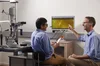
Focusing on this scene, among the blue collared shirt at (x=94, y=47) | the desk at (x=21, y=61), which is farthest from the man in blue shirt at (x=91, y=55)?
the desk at (x=21, y=61)

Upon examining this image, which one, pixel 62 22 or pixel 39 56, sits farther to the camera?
pixel 62 22

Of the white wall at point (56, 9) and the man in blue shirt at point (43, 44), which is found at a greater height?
the white wall at point (56, 9)

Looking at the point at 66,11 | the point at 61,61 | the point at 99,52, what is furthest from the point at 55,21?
the point at 99,52

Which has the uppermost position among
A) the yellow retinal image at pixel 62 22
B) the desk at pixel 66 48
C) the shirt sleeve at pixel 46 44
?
the yellow retinal image at pixel 62 22

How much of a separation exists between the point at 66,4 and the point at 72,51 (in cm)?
107

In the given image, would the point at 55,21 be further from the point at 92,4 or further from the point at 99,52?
the point at 99,52

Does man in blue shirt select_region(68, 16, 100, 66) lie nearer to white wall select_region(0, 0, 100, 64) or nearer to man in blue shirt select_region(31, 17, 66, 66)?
man in blue shirt select_region(31, 17, 66, 66)

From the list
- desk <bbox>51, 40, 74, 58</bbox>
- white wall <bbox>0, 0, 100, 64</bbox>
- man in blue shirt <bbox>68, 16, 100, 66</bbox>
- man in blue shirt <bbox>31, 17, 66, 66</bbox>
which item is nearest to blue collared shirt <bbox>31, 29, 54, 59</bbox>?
man in blue shirt <bbox>31, 17, 66, 66</bbox>

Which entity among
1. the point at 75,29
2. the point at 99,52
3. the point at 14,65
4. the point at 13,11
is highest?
the point at 13,11

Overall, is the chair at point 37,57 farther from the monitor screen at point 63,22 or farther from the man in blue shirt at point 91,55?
the monitor screen at point 63,22

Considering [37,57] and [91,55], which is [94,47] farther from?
[37,57]

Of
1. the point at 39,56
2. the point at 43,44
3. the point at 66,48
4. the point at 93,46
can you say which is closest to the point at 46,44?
the point at 43,44

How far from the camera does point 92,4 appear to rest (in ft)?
13.2

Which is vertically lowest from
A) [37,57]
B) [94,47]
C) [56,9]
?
[37,57]
